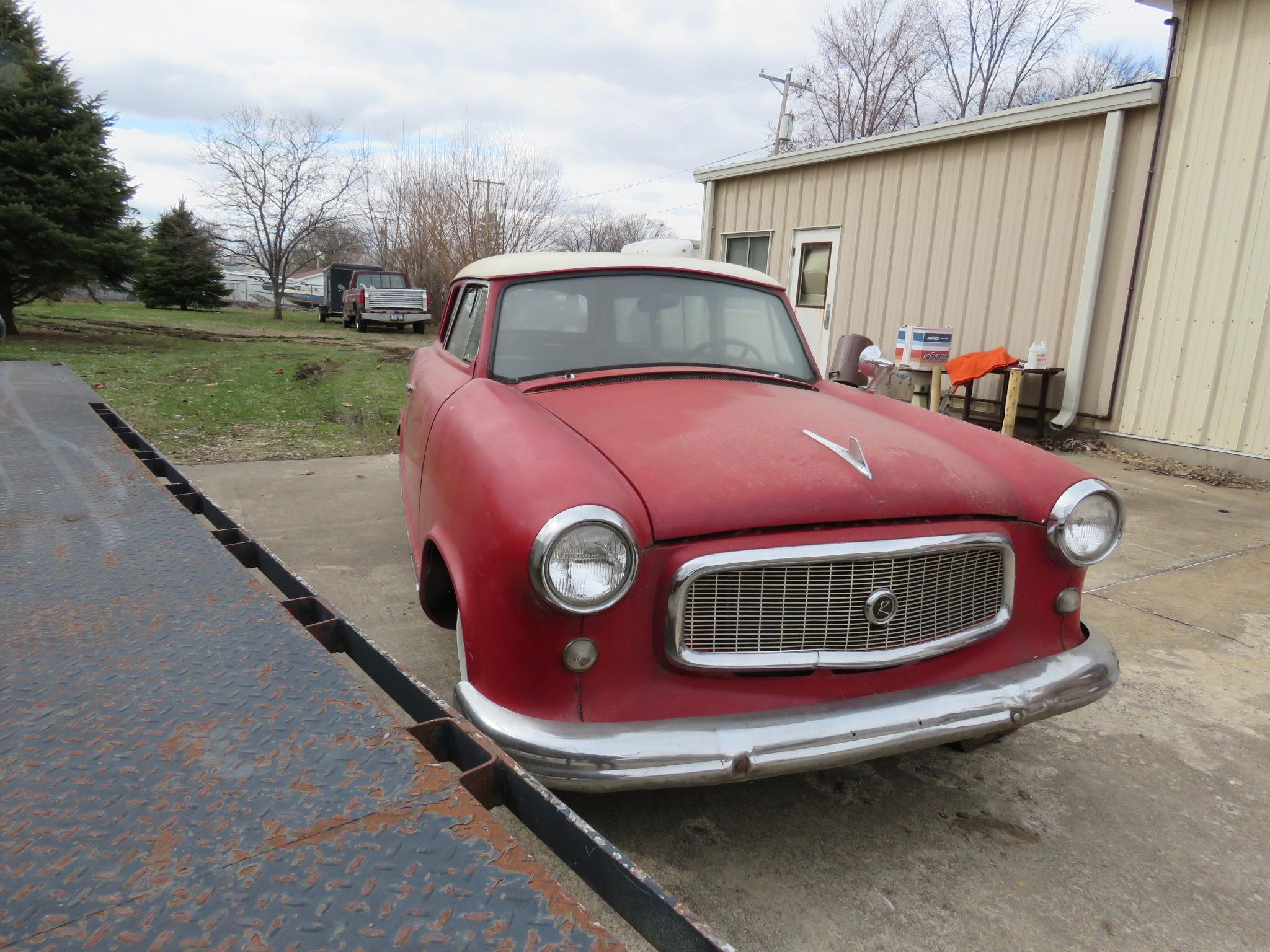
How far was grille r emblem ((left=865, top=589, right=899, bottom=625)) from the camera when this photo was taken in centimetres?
207

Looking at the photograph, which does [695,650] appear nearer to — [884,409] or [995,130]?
[884,409]

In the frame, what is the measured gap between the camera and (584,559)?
1.88m

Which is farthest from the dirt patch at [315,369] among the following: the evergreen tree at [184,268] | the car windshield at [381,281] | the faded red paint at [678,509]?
the evergreen tree at [184,268]

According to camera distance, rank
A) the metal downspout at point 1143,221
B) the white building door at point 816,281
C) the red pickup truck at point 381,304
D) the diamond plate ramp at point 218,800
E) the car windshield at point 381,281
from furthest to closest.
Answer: the car windshield at point 381,281 → the red pickup truck at point 381,304 → the white building door at point 816,281 → the metal downspout at point 1143,221 → the diamond plate ramp at point 218,800

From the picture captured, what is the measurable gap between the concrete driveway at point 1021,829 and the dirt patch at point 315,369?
8891 mm

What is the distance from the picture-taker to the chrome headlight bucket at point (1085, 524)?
2.37m

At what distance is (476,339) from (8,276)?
1443 centimetres

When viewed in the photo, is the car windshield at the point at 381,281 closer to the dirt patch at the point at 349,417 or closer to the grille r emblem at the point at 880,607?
the dirt patch at the point at 349,417

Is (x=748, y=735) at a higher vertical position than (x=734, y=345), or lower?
lower

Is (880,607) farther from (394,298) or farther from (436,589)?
(394,298)

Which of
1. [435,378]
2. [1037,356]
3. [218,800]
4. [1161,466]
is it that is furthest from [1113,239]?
[218,800]

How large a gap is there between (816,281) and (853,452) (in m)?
8.94

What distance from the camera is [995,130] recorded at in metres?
8.37

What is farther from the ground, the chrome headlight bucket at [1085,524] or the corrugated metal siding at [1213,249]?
the corrugated metal siding at [1213,249]
